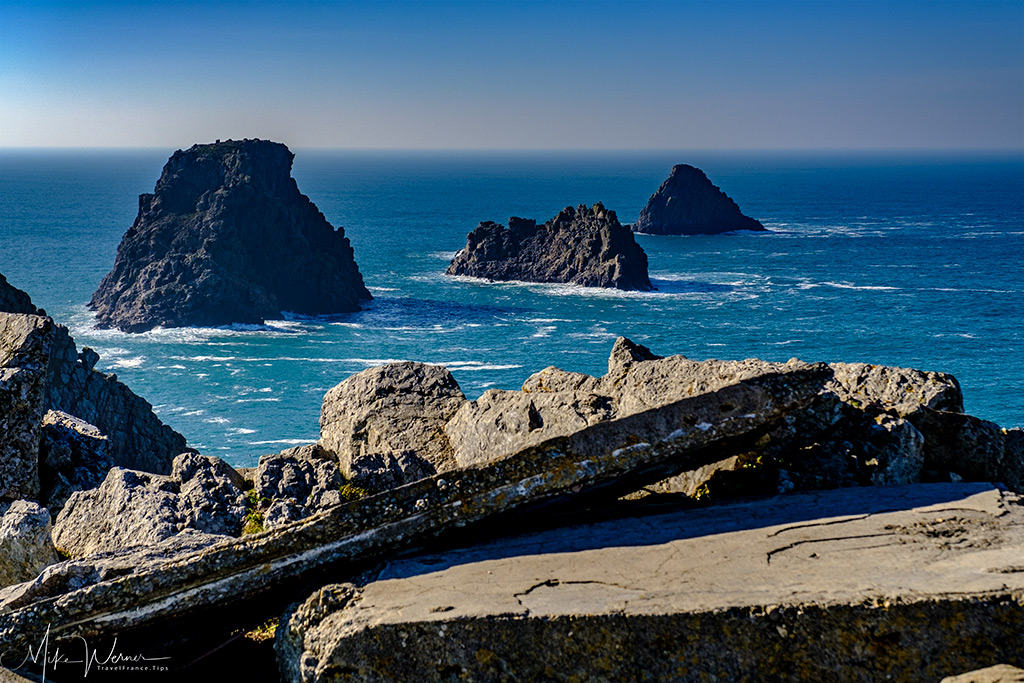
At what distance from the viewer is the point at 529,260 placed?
13425 cm

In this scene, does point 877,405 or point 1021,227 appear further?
point 1021,227

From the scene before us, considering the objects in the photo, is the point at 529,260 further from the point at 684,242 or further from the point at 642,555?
the point at 642,555

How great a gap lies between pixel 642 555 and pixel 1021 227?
709 ft

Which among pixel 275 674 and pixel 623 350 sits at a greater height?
pixel 623 350

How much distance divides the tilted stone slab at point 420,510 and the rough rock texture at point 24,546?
3.85 ft

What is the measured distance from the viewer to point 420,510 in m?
4.72

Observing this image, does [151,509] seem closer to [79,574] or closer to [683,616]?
[79,574]

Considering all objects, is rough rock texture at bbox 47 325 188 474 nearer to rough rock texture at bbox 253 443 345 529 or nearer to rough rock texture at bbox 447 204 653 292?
rough rock texture at bbox 253 443 345 529

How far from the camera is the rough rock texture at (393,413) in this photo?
8.20 metres

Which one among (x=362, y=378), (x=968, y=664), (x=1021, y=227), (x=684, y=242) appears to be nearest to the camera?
(x=968, y=664)

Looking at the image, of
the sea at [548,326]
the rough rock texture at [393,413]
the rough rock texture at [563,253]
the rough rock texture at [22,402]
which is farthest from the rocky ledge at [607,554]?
the rough rock texture at [563,253]

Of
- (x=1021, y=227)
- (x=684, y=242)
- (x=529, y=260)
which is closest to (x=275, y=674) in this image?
(x=529, y=260)

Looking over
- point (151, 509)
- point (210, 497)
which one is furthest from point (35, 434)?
point (210, 497)

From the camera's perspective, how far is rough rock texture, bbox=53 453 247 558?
5945mm
